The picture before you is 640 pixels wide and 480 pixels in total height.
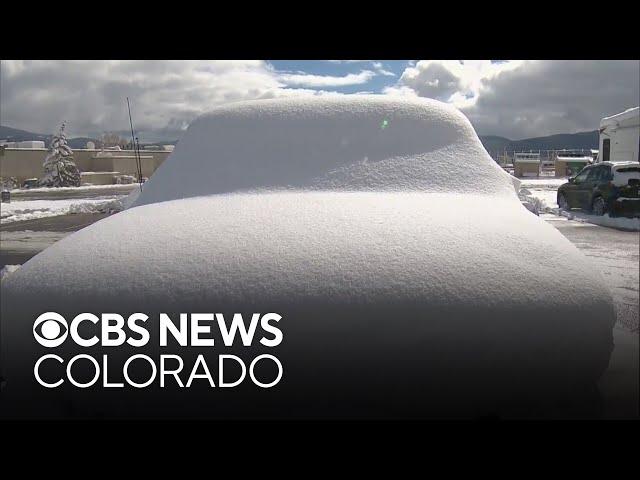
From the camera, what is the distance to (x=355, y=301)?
8.69ft

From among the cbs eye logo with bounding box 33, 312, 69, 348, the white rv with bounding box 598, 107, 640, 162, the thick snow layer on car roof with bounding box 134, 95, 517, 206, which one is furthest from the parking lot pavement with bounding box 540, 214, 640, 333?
the white rv with bounding box 598, 107, 640, 162

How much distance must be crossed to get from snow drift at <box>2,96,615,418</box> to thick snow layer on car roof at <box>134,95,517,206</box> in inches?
28.2

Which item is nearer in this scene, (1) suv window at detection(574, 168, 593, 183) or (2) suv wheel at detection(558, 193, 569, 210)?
(1) suv window at detection(574, 168, 593, 183)

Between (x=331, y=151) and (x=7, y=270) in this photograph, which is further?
(x=7, y=270)

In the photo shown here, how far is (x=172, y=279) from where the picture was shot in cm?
286

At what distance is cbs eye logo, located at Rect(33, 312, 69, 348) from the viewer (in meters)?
2.91

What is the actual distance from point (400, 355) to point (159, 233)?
5.93ft

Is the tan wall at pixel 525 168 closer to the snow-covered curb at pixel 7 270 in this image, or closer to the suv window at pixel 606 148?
the suv window at pixel 606 148

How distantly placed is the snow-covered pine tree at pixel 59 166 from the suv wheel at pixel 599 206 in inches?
1312

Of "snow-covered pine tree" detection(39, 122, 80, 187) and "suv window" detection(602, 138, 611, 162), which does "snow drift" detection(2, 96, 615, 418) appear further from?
"snow-covered pine tree" detection(39, 122, 80, 187)

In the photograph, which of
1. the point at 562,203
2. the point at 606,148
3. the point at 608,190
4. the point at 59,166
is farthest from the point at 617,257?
the point at 59,166

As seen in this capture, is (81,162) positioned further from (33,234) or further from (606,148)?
(606,148)

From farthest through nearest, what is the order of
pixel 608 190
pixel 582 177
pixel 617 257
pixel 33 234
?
pixel 582 177
pixel 608 190
pixel 33 234
pixel 617 257

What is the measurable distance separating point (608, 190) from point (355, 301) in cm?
1045
